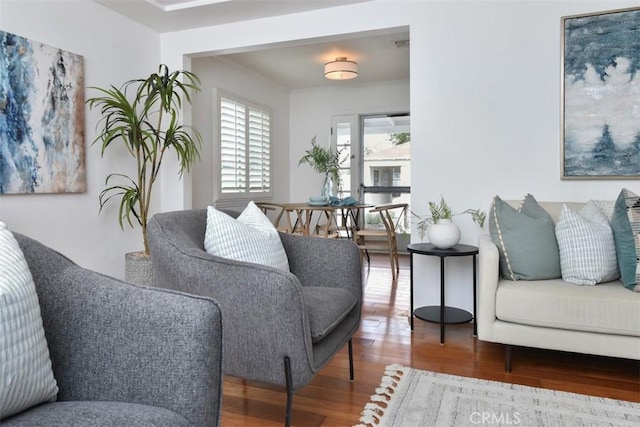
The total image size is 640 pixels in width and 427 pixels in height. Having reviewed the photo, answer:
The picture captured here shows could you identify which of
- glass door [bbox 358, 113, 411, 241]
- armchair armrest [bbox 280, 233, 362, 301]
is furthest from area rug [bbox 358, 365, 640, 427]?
glass door [bbox 358, 113, 411, 241]

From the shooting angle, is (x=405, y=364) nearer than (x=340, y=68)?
Yes

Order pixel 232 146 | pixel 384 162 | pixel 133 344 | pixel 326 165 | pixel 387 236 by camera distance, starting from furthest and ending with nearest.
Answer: pixel 384 162 < pixel 326 165 < pixel 232 146 < pixel 387 236 < pixel 133 344

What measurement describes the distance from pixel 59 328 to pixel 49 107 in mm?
2518

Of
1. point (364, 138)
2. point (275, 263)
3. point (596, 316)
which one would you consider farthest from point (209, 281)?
point (364, 138)

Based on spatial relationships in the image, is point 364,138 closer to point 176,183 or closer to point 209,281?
point 176,183

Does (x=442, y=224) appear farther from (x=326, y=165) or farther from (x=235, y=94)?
(x=235, y=94)

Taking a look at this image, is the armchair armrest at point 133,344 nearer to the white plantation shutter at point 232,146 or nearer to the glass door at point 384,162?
the white plantation shutter at point 232,146

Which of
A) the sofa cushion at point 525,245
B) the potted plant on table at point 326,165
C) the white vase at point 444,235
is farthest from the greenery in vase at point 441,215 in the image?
the potted plant on table at point 326,165

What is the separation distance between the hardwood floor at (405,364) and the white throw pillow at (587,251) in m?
0.51

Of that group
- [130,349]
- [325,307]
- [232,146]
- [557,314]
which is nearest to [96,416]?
[130,349]

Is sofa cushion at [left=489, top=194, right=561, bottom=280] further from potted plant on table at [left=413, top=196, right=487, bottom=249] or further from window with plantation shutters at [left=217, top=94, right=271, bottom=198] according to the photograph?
window with plantation shutters at [left=217, top=94, right=271, bottom=198]

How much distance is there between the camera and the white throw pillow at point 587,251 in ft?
7.57

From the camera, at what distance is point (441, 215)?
306cm

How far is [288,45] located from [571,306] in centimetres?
293
